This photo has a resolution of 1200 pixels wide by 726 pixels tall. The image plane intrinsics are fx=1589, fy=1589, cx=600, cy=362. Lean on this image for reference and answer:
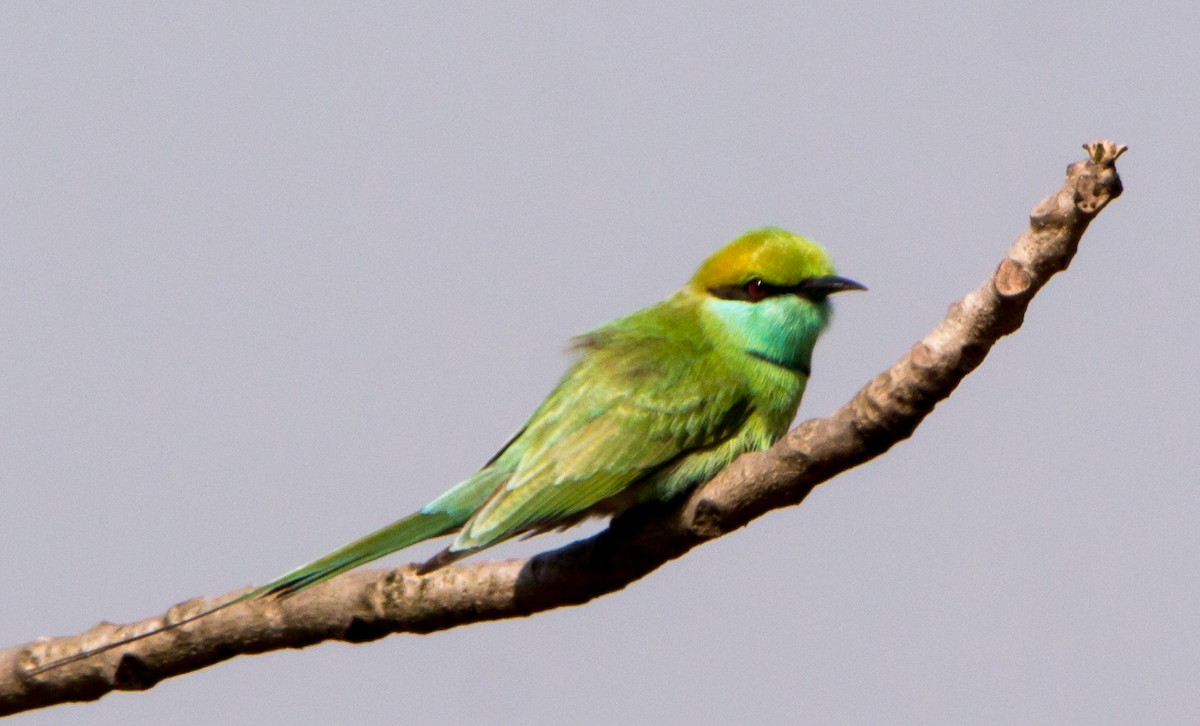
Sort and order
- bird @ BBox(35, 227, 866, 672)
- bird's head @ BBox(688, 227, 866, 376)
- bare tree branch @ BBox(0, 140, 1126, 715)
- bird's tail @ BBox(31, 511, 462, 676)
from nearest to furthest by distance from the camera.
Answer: bare tree branch @ BBox(0, 140, 1126, 715), bird's tail @ BBox(31, 511, 462, 676), bird @ BBox(35, 227, 866, 672), bird's head @ BBox(688, 227, 866, 376)

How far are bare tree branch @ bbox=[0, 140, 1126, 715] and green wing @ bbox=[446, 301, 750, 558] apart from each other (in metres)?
0.16

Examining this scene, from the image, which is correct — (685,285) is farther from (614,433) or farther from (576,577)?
(576,577)

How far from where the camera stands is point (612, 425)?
4.24m

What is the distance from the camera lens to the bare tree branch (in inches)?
125

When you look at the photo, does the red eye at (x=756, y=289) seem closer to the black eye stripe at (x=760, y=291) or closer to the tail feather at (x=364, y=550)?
the black eye stripe at (x=760, y=291)

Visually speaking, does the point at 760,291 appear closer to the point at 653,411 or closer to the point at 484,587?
the point at 653,411

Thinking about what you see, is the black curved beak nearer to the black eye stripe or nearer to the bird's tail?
the black eye stripe

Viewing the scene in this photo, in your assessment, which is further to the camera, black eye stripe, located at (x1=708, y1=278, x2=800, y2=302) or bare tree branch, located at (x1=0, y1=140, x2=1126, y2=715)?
black eye stripe, located at (x1=708, y1=278, x2=800, y2=302)

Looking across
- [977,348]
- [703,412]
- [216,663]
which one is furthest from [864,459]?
[216,663]

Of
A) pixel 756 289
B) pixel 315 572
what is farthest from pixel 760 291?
pixel 315 572

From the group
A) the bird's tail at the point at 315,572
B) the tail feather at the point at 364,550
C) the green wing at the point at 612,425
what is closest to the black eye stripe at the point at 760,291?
the green wing at the point at 612,425

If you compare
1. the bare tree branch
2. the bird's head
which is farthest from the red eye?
the bare tree branch

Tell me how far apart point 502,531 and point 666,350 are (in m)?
0.82

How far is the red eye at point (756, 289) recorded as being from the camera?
462cm
